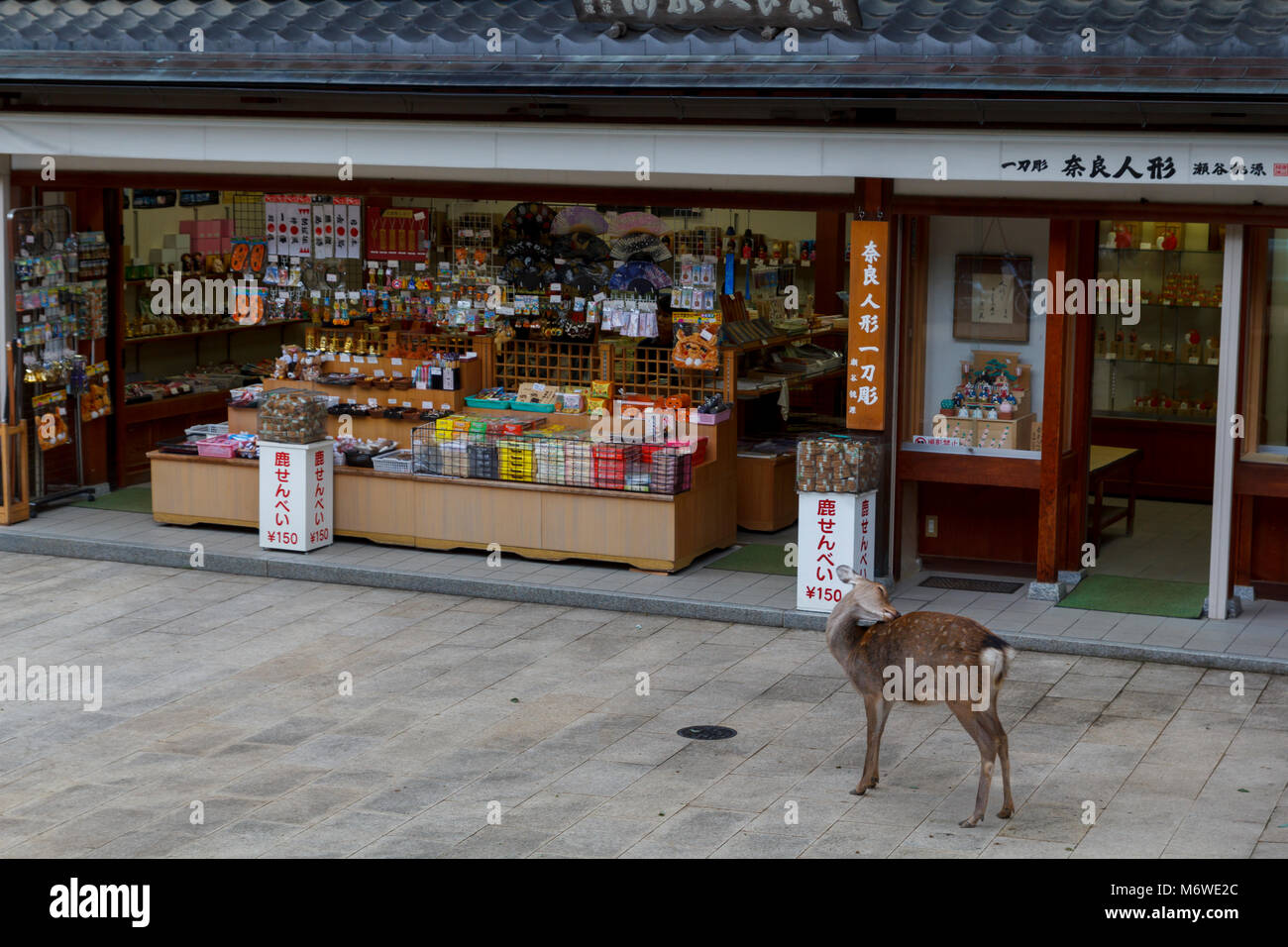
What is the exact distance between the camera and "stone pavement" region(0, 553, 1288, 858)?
351 inches

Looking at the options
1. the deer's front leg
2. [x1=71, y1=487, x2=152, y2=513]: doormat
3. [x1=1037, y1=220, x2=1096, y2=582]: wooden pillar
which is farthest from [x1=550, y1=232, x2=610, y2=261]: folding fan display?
the deer's front leg

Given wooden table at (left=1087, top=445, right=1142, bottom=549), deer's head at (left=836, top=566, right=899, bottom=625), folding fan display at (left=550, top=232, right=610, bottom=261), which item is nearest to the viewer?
deer's head at (left=836, top=566, right=899, bottom=625)

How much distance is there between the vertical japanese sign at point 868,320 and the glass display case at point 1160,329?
4587mm

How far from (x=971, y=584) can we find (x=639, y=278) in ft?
12.7

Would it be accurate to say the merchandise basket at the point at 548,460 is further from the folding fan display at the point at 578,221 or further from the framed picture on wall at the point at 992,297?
the framed picture on wall at the point at 992,297

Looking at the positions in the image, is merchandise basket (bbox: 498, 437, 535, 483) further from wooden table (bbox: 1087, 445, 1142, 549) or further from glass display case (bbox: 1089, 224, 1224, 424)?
glass display case (bbox: 1089, 224, 1224, 424)

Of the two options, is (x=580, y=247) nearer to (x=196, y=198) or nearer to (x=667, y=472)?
(x=667, y=472)

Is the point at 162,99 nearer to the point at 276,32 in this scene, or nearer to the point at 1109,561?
the point at 276,32

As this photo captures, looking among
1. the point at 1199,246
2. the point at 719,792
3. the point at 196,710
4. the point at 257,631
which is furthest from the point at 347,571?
the point at 1199,246

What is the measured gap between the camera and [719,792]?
31.5ft

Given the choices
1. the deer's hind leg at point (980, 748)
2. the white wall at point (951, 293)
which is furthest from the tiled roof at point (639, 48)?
the deer's hind leg at point (980, 748)

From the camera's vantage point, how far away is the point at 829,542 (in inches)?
511

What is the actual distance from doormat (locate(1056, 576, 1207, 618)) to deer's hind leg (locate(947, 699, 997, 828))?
4.33 metres

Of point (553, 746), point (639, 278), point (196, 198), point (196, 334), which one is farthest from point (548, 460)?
point (196, 334)
